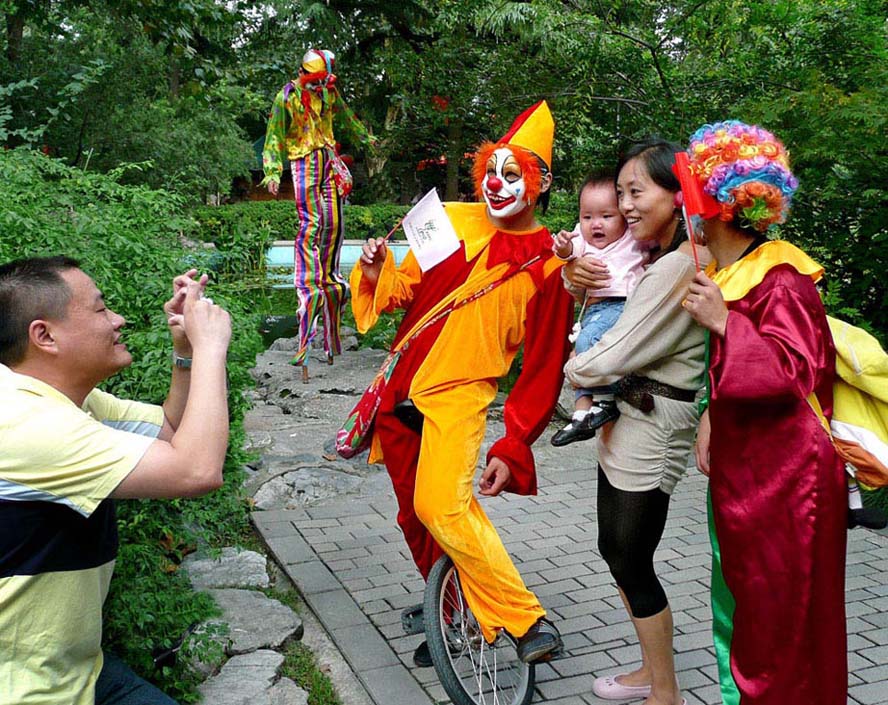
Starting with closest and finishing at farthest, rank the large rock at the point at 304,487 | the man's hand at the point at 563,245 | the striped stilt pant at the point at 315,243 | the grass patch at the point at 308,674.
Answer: the man's hand at the point at 563,245
the grass patch at the point at 308,674
the large rock at the point at 304,487
the striped stilt pant at the point at 315,243

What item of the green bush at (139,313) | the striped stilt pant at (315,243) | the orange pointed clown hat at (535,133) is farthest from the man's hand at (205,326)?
the striped stilt pant at (315,243)

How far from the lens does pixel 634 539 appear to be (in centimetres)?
307

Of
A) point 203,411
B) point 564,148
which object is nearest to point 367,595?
point 203,411

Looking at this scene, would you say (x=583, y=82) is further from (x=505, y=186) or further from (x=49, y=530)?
(x=49, y=530)

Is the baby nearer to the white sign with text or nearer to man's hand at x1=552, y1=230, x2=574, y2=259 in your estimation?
man's hand at x1=552, y1=230, x2=574, y2=259

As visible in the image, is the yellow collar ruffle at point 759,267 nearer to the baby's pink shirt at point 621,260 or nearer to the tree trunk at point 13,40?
the baby's pink shirt at point 621,260

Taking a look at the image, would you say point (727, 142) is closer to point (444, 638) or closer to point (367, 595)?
point (444, 638)

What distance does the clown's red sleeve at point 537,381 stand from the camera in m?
3.35

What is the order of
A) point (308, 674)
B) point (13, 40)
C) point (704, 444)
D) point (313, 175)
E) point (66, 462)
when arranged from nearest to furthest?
point (66, 462) → point (704, 444) → point (308, 674) → point (313, 175) → point (13, 40)

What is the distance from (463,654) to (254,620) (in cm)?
105

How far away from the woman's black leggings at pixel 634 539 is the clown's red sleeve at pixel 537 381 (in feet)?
1.08

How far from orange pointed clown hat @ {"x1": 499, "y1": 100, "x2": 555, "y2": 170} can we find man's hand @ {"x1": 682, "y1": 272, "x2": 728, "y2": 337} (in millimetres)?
1102

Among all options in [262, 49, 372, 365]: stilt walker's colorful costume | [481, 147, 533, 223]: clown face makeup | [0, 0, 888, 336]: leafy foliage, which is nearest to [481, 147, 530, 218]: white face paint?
[481, 147, 533, 223]: clown face makeup

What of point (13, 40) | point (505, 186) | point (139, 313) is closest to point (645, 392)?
point (505, 186)
